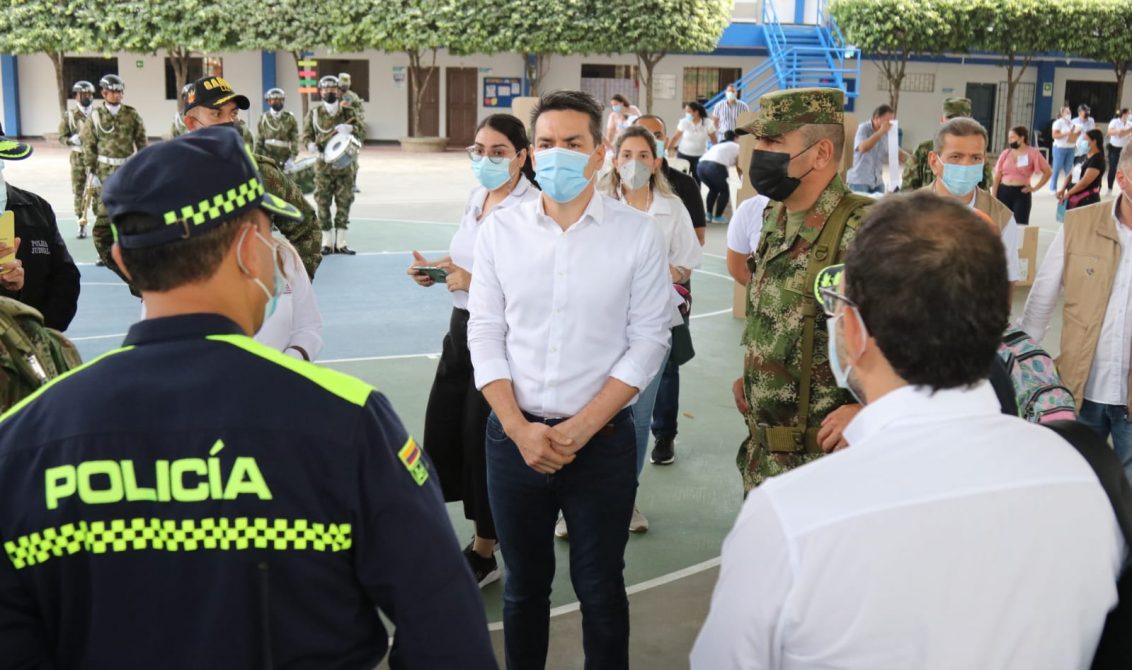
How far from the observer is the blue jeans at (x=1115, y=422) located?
13.8 ft

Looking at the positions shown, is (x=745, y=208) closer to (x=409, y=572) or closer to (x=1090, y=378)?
(x=1090, y=378)

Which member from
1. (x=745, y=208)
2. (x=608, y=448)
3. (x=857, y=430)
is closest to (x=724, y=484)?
(x=745, y=208)

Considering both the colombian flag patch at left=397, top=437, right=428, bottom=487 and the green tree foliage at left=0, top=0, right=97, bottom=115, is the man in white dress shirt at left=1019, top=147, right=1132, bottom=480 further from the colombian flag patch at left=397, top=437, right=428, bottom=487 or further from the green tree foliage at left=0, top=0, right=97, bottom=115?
the green tree foliage at left=0, top=0, right=97, bottom=115

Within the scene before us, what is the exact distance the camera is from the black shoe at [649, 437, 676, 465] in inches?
245

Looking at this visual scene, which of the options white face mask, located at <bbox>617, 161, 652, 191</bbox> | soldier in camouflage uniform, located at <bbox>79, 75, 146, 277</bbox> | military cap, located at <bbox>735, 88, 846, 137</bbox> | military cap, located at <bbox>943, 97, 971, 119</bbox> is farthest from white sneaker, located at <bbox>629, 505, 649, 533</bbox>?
soldier in camouflage uniform, located at <bbox>79, 75, 146, 277</bbox>

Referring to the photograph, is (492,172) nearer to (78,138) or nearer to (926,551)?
A: (926,551)

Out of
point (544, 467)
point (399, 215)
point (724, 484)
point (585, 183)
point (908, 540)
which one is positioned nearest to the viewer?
point (908, 540)

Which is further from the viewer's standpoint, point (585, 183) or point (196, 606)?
point (585, 183)

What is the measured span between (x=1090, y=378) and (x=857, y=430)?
3.04 m

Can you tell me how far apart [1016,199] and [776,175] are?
12432 millimetres

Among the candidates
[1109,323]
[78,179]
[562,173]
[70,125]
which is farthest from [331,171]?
[1109,323]

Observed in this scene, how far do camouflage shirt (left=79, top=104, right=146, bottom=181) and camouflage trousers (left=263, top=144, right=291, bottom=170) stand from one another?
2.09m

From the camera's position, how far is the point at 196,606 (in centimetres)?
172

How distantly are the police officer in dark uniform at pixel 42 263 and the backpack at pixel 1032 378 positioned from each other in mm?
3494
